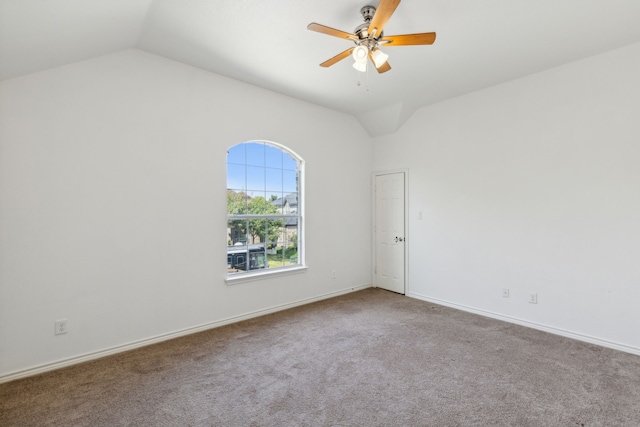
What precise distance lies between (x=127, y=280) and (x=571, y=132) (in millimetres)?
4735

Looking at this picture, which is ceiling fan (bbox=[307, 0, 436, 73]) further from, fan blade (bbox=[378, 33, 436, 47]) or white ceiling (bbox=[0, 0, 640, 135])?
white ceiling (bbox=[0, 0, 640, 135])

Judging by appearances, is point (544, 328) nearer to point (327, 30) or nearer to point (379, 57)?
point (379, 57)

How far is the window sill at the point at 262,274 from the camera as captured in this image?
352 centimetres

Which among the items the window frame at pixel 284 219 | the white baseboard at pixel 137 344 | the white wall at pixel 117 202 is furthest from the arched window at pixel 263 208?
the white baseboard at pixel 137 344

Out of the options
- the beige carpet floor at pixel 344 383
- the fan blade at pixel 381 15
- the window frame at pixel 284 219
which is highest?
the fan blade at pixel 381 15

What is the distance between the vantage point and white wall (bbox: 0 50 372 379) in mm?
2375

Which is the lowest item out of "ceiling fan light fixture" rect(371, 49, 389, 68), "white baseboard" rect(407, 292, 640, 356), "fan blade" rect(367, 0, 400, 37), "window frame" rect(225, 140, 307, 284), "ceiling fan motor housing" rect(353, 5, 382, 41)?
"white baseboard" rect(407, 292, 640, 356)

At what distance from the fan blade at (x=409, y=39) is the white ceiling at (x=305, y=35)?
28cm

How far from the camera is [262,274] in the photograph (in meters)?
3.75

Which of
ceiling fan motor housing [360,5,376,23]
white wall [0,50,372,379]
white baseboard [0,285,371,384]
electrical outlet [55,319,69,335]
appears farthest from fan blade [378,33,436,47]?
electrical outlet [55,319,69,335]

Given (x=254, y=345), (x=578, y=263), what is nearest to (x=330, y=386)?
(x=254, y=345)

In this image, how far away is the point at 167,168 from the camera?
3.06 meters

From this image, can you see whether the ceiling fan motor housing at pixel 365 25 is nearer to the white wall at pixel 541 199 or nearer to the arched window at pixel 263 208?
the arched window at pixel 263 208

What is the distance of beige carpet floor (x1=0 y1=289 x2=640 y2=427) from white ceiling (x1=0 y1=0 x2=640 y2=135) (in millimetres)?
2435
